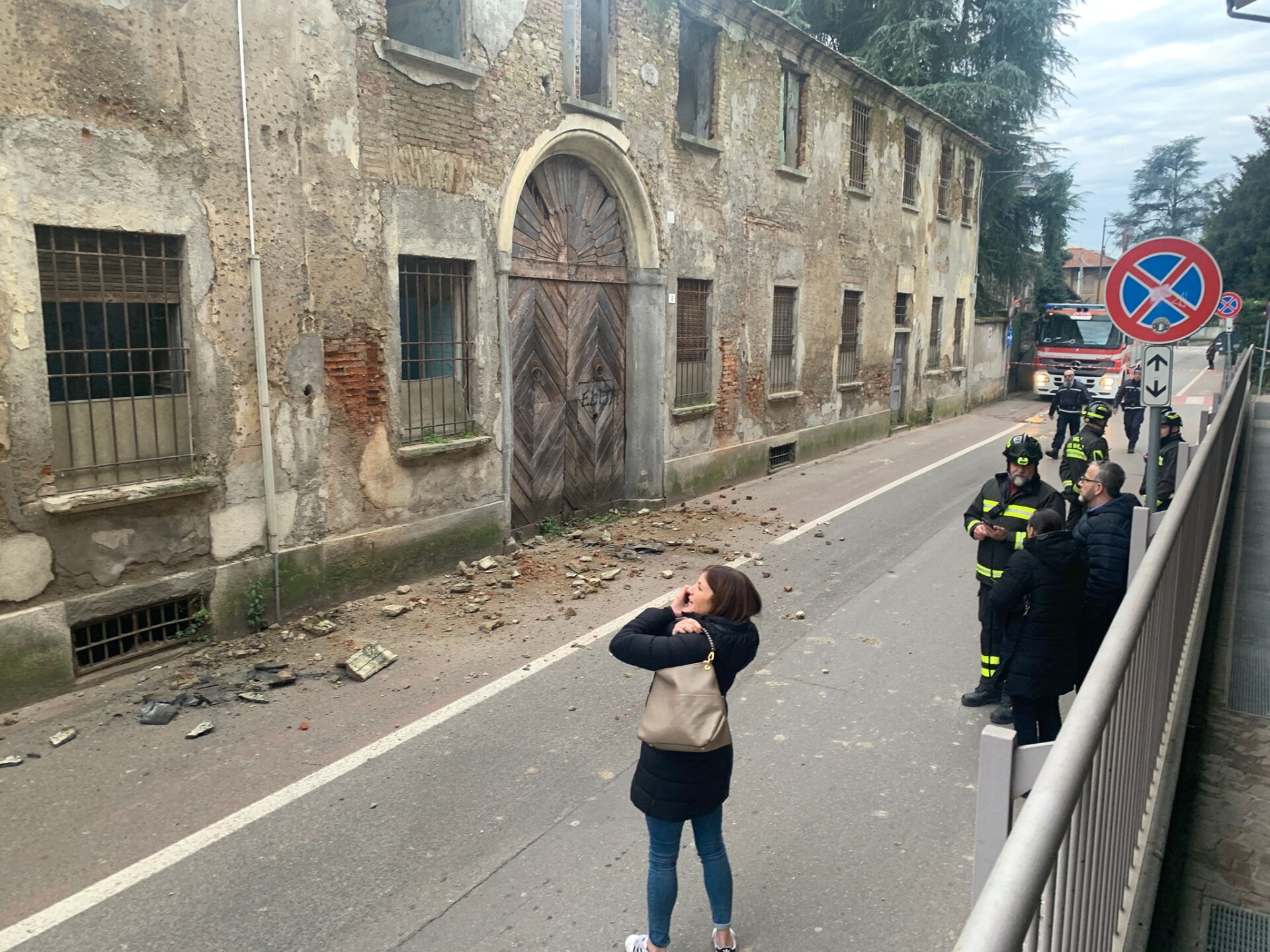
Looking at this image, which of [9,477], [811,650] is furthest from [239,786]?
[811,650]

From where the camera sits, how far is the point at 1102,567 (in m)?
5.54

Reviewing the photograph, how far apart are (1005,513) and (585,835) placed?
3.25m

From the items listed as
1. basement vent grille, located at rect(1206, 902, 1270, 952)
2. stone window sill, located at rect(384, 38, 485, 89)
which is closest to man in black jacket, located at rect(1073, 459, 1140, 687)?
basement vent grille, located at rect(1206, 902, 1270, 952)

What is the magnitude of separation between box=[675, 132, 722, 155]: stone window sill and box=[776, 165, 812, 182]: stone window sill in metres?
1.96

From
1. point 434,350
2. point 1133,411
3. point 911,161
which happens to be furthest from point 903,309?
point 434,350

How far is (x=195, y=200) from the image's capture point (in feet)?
22.3

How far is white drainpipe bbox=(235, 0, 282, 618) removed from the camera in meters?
7.06

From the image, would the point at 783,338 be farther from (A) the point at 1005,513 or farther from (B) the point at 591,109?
(A) the point at 1005,513

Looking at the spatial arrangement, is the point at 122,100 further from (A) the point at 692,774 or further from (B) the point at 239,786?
(A) the point at 692,774

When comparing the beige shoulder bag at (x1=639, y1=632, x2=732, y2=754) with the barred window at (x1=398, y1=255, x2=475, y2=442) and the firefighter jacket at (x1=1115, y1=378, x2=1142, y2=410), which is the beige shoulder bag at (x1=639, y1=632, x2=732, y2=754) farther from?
the firefighter jacket at (x1=1115, y1=378, x2=1142, y2=410)

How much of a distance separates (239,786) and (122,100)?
4.52m

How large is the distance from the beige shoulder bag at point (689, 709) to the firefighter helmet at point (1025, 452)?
3344mm

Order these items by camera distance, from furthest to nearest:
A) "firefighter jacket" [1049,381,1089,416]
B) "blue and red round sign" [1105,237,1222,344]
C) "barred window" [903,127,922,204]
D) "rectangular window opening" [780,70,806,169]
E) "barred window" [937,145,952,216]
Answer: "barred window" [937,145,952,216]
"barred window" [903,127,922,204]
"firefighter jacket" [1049,381,1089,416]
"rectangular window opening" [780,70,806,169]
"blue and red round sign" [1105,237,1222,344]

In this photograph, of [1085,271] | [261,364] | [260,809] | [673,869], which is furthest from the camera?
[1085,271]
